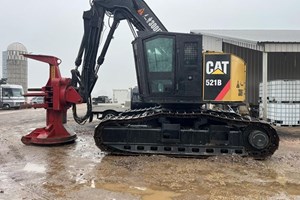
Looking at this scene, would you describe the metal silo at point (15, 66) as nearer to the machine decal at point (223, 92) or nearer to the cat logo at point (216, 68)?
the cat logo at point (216, 68)

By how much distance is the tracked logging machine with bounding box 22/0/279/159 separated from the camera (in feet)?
24.4

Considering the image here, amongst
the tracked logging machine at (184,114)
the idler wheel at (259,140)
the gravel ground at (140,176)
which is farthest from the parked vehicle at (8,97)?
the idler wheel at (259,140)

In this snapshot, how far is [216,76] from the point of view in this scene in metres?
7.77

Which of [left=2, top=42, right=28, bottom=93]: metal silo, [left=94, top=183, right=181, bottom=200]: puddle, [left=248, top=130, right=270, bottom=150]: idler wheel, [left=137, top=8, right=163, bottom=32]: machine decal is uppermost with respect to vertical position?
[left=2, top=42, right=28, bottom=93]: metal silo

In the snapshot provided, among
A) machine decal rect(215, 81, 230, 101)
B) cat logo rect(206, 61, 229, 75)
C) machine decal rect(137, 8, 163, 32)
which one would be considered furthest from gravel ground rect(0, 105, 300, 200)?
machine decal rect(137, 8, 163, 32)

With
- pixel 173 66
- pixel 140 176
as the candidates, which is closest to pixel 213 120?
pixel 173 66

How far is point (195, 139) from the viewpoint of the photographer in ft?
24.6

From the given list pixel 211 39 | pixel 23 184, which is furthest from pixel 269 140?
pixel 211 39

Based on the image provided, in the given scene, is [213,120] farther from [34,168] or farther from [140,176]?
[34,168]

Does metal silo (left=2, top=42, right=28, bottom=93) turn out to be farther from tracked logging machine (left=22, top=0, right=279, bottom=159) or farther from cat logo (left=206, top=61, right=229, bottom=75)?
cat logo (left=206, top=61, right=229, bottom=75)

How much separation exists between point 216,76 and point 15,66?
4643cm

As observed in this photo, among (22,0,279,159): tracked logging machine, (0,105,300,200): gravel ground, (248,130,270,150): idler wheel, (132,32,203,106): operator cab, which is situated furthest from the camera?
(132,32,203,106): operator cab

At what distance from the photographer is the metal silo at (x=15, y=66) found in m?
48.4

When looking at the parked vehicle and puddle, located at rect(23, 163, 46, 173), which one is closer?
puddle, located at rect(23, 163, 46, 173)
